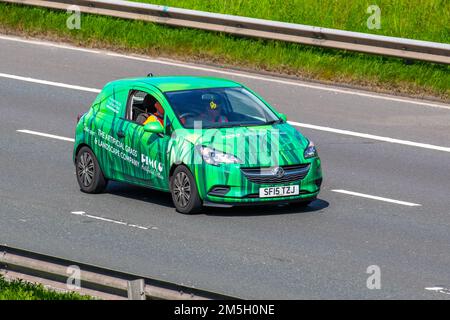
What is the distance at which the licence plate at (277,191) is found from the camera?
51.3 feet

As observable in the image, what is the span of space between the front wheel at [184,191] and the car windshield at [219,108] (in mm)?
669

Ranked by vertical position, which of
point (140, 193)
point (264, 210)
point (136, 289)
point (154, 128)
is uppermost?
point (154, 128)

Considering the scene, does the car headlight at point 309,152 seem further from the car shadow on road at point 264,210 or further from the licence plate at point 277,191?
the car shadow on road at point 264,210

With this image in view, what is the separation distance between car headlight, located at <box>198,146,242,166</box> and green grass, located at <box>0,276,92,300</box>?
161 inches

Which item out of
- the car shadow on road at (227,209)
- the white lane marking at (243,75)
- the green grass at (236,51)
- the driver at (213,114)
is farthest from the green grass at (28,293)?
the green grass at (236,51)

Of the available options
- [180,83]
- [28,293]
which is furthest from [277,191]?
[28,293]

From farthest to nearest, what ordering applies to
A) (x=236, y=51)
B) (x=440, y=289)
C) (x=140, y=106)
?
(x=236, y=51), (x=140, y=106), (x=440, y=289)

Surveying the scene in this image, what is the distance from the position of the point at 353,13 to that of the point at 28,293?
15.4 metres

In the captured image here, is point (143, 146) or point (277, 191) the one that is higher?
point (143, 146)

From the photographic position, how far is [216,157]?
51.3ft

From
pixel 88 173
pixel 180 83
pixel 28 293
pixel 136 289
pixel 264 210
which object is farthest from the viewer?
pixel 88 173

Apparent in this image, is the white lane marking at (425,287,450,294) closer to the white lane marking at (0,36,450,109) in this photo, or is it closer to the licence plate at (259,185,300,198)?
the licence plate at (259,185,300,198)

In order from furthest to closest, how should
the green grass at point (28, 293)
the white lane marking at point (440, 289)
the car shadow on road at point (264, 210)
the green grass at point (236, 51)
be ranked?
the green grass at point (236, 51)
the car shadow on road at point (264, 210)
the white lane marking at point (440, 289)
the green grass at point (28, 293)

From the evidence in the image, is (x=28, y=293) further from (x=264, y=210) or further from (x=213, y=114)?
(x=213, y=114)
